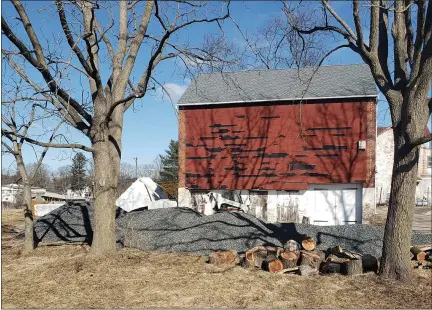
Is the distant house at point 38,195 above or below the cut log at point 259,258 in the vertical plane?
below

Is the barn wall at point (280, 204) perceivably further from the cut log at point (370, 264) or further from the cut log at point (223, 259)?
the cut log at point (370, 264)

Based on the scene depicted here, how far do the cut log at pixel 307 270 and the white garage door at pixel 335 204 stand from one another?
10.3 metres

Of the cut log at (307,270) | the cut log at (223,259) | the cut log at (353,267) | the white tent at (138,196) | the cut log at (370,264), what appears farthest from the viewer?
the white tent at (138,196)

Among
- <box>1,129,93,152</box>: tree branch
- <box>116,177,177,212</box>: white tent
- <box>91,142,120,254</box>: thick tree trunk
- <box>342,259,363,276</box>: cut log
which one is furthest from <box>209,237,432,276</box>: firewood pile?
<box>116,177,177,212</box>: white tent

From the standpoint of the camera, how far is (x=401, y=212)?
27.1 feet

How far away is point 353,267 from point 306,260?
0.99 m

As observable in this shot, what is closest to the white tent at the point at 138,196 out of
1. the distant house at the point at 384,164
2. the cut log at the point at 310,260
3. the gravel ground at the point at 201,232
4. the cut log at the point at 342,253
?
the gravel ground at the point at 201,232

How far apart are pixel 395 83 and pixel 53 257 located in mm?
9097

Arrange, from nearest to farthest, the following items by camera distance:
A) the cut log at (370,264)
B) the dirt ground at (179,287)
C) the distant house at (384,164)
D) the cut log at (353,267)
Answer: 1. the dirt ground at (179,287)
2. the cut log at (353,267)
3. the cut log at (370,264)
4. the distant house at (384,164)

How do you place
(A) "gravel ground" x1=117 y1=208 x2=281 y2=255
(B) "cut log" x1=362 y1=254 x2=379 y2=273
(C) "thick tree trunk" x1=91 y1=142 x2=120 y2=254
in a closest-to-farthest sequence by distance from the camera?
(B) "cut log" x1=362 y1=254 x2=379 y2=273
(C) "thick tree trunk" x1=91 y1=142 x2=120 y2=254
(A) "gravel ground" x1=117 y1=208 x2=281 y2=255

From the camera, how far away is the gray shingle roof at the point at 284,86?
19.2 m

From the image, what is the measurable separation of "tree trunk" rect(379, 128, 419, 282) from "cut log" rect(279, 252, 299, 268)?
1.82m

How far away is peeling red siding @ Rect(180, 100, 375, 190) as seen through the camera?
737 inches

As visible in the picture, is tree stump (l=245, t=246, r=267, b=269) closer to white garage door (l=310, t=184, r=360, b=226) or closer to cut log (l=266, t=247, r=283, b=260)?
cut log (l=266, t=247, r=283, b=260)
